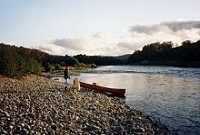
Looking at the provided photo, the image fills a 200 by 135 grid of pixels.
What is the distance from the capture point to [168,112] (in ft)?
89.9

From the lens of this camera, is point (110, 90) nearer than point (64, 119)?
No

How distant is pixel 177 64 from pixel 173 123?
155234 mm

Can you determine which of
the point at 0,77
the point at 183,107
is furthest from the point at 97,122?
the point at 0,77

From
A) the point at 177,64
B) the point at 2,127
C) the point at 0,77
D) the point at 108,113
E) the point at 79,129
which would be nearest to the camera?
the point at 2,127

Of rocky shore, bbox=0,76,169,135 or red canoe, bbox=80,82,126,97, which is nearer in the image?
rocky shore, bbox=0,76,169,135

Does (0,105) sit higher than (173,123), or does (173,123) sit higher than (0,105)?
(0,105)

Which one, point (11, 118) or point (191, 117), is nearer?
point (11, 118)

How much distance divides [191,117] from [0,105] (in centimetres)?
1427

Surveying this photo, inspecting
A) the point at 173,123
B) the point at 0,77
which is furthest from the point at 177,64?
the point at 173,123

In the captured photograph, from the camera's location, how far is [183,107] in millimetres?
30062

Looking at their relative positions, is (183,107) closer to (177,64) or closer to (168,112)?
(168,112)

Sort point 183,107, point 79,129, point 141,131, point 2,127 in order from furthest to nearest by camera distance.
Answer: point 183,107, point 141,131, point 79,129, point 2,127

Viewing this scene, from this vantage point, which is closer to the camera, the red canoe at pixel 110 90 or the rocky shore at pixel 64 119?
the rocky shore at pixel 64 119

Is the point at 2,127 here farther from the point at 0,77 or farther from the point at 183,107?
the point at 0,77
